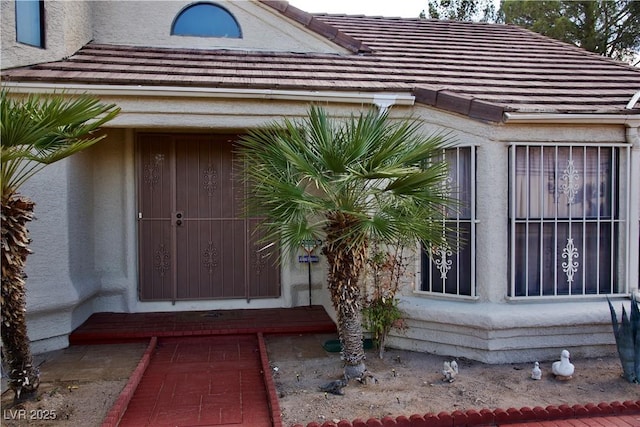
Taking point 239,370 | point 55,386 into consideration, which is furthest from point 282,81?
point 55,386

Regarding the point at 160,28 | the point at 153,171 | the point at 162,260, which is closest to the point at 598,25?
the point at 160,28

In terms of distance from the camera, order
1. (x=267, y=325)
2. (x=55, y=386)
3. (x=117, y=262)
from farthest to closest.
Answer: (x=117, y=262) → (x=267, y=325) → (x=55, y=386)

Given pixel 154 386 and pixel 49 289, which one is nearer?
pixel 154 386

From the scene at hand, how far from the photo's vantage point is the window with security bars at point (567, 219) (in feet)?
22.1

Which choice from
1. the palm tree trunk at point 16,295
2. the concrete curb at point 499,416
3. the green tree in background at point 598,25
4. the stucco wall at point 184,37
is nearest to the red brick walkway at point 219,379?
the concrete curb at point 499,416

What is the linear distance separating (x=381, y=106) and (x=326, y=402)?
4.20 metres

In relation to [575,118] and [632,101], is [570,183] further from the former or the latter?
[632,101]

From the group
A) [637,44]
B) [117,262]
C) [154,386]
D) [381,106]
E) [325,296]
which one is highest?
[637,44]

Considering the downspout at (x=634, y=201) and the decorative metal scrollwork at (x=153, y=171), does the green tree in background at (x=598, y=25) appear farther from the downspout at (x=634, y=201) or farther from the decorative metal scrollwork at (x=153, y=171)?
the decorative metal scrollwork at (x=153, y=171)

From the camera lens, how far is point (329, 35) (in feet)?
30.1

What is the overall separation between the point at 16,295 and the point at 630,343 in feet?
22.3

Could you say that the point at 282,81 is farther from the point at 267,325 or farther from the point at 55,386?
the point at 55,386

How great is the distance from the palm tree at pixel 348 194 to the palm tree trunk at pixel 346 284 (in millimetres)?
11

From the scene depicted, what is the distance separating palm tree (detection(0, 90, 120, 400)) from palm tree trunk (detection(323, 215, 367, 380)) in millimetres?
2673
